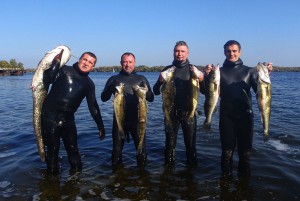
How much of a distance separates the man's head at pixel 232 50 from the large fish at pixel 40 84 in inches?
129

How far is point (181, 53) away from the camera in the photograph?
696 cm

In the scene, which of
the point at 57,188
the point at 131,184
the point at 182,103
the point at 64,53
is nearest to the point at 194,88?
the point at 182,103

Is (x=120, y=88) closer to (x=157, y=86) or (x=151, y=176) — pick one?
(x=157, y=86)

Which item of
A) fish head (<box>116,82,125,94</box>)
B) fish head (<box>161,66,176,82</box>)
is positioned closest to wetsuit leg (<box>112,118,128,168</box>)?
fish head (<box>116,82,125,94</box>)

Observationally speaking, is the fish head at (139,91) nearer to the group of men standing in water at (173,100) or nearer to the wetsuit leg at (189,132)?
the group of men standing in water at (173,100)

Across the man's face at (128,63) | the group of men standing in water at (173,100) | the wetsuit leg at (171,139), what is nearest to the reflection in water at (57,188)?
the group of men standing in water at (173,100)

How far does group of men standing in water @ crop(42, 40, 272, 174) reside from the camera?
6.74 meters

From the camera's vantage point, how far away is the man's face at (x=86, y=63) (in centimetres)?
686

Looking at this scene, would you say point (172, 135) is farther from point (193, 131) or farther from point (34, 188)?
point (34, 188)

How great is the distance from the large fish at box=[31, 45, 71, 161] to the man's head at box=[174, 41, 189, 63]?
228 centimetres

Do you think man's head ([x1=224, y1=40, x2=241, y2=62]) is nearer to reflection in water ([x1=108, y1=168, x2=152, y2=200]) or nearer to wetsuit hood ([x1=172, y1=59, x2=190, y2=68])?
wetsuit hood ([x1=172, y1=59, x2=190, y2=68])

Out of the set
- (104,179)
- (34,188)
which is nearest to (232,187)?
(104,179)

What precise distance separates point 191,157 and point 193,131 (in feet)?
2.77

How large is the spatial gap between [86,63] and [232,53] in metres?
3.10
